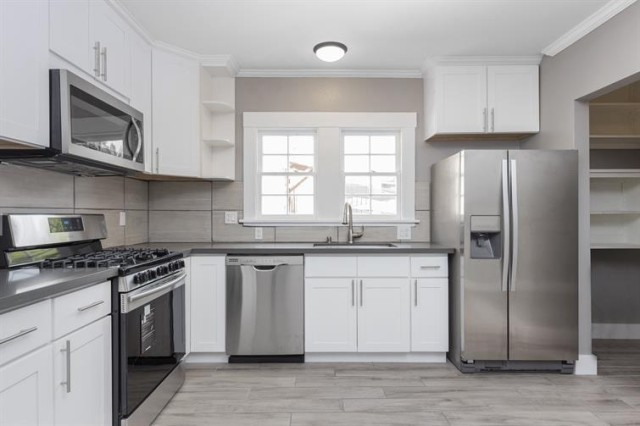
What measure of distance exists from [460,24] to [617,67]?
3.37 feet

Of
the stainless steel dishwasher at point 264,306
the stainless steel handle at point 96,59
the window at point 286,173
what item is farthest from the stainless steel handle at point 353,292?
the stainless steel handle at point 96,59

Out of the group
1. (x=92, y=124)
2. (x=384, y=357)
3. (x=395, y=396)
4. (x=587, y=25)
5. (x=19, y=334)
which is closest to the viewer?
(x=19, y=334)

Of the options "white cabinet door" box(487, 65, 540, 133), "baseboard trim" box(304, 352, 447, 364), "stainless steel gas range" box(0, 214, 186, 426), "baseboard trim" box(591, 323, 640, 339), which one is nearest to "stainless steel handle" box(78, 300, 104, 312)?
"stainless steel gas range" box(0, 214, 186, 426)

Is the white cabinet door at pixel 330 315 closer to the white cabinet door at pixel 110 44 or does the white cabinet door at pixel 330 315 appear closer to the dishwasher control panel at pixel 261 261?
the dishwasher control panel at pixel 261 261

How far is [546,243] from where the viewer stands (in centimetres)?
277

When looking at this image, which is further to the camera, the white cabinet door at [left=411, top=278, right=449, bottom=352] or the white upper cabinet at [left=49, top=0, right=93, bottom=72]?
the white cabinet door at [left=411, top=278, right=449, bottom=352]

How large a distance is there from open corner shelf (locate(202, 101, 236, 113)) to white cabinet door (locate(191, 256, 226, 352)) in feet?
4.25

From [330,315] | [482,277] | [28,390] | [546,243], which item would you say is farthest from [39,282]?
[546,243]

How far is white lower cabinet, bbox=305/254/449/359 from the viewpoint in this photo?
298cm

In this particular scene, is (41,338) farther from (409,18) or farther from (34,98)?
(409,18)

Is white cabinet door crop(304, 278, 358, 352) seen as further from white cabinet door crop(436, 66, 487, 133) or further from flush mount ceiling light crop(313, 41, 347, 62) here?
flush mount ceiling light crop(313, 41, 347, 62)

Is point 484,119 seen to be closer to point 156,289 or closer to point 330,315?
point 330,315

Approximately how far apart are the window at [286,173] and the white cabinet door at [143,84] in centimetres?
108

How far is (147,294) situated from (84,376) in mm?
487
